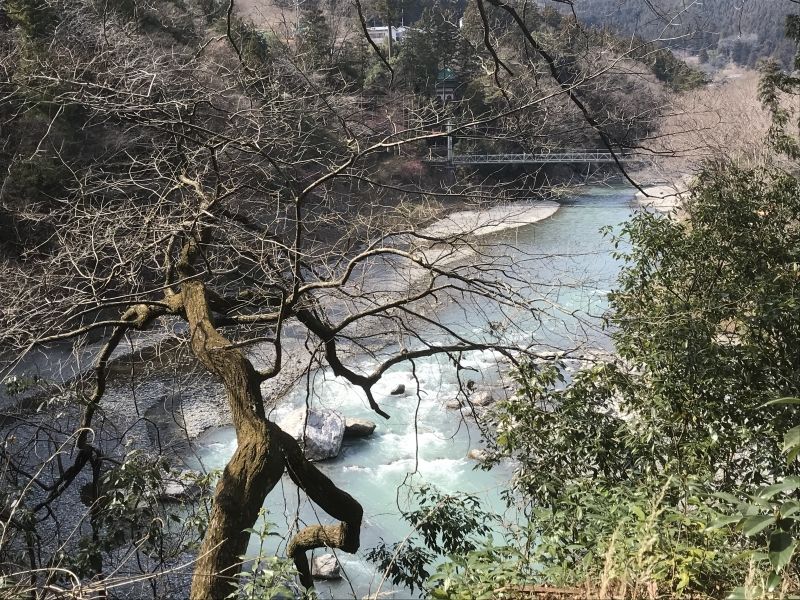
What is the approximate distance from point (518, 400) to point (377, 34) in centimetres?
2112

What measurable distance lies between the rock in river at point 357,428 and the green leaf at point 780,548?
6.38 metres

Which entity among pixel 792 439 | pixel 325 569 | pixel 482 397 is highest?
pixel 792 439

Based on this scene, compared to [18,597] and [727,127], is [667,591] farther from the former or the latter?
[727,127]

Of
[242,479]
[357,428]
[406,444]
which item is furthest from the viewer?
[357,428]

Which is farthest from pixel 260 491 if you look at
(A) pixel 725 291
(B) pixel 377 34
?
(B) pixel 377 34

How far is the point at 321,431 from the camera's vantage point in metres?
6.87

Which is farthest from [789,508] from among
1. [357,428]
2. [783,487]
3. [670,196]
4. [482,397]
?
[482,397]

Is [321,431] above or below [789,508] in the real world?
below

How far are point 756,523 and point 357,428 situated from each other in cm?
642

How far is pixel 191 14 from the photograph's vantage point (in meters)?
12.1

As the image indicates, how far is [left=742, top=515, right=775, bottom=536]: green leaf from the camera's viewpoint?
915mm

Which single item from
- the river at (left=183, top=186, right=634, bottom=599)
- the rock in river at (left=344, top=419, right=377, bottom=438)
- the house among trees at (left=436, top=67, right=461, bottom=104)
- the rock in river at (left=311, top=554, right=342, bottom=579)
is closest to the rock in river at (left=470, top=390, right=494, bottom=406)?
the river at (left=183, top=186, right=634, bottom=599)

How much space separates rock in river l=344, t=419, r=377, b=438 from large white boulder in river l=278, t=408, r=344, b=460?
11cm

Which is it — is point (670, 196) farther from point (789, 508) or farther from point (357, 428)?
point (357, 428)
